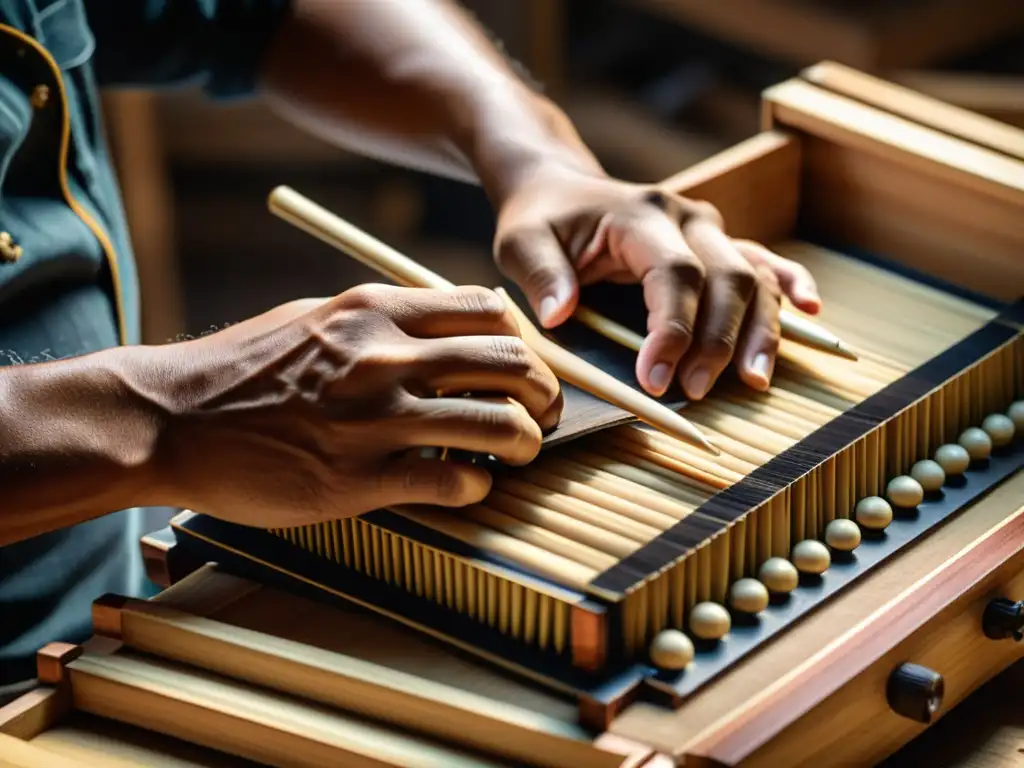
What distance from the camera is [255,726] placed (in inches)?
54.2

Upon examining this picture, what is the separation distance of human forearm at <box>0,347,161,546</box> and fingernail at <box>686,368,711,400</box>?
1.80 feet

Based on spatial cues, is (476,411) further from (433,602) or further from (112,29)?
(112,29)

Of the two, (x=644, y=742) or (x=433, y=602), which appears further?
(x=433, y=602)

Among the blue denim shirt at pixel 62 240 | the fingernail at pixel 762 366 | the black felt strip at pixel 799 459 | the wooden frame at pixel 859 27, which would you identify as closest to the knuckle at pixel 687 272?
the fingernail at pixel 762 366

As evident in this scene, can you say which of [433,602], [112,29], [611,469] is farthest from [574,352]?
[112,29]

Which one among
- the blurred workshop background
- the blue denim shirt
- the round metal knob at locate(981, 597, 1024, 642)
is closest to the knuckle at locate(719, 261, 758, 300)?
the round metal knob at locate(981, 597, 1024, 642)

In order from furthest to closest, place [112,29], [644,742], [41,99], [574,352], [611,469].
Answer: [112,29]
[41,99]
[574,352]
[611,469]
[644,742]

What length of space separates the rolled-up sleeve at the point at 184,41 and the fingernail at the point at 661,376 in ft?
3.17

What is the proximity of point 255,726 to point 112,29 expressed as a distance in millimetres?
1208

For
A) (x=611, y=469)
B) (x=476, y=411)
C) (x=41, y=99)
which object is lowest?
(x=611, y=469)

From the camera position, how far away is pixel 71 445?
1.43m

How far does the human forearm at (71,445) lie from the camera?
1421mm

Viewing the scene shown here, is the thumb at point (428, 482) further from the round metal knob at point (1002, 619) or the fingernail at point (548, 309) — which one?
the round metal knob at point (1002, 619)

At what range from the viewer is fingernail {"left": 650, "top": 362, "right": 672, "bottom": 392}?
1.62 metres
